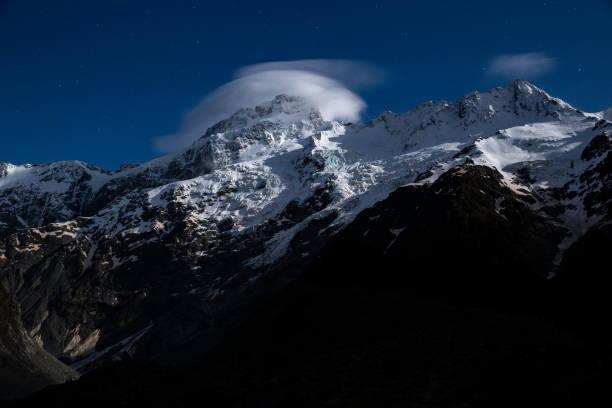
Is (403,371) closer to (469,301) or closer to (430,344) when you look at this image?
(430,344)

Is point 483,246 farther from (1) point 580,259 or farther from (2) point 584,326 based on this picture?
(2) point 584,326

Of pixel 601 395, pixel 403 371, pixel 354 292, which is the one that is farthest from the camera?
pixel 354 292

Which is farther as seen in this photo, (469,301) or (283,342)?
(469,301)

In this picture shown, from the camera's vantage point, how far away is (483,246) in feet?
539

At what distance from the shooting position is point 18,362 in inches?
2421

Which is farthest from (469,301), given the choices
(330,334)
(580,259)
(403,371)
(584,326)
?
(403,371)

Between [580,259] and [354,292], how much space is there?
60589 millimetres

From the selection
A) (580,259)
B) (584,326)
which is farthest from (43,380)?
(580,259)

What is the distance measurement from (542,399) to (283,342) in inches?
1021

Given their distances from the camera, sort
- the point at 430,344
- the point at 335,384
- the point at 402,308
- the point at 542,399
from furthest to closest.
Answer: the point at 402,308, the point at 430,344, the point at 335,384, the point at 542,399

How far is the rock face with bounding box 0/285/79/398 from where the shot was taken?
55019 millimetres

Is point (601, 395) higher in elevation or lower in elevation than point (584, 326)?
higher

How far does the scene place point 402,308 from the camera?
1964 inches

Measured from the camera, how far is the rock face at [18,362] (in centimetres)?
5502
